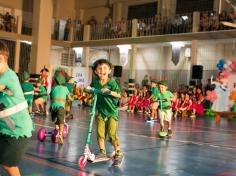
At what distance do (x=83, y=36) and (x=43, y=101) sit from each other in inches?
554

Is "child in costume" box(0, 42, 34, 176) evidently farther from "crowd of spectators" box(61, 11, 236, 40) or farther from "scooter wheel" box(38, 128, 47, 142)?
"crowd of spectators" box(61, 11, 236, 40)

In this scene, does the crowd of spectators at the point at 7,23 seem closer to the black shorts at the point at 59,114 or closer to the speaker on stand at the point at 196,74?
the speaker on stand at the point at 196,74

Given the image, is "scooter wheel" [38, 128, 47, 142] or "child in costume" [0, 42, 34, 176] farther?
"scooter wheel" [38, 128, 47, 142]

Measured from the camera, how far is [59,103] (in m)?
7.52

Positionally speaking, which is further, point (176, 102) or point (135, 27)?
point (135, 27)

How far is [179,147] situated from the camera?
7.96 meters

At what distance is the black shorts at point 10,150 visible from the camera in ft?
11.1

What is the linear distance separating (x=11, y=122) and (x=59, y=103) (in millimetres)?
4104

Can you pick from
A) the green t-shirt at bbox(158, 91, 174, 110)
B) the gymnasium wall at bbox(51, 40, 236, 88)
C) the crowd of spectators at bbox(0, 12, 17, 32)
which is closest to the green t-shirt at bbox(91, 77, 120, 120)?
the green t-shirt at bbox(158, 91, 174, 110)

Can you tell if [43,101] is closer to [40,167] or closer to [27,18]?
[40,167]

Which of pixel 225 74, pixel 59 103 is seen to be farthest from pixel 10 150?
pixel 225 74

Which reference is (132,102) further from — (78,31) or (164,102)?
(164,102)

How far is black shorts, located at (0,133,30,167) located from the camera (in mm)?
3398

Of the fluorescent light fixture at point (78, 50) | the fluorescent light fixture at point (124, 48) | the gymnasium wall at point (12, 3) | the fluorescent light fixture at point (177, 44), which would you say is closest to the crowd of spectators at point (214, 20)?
the fluorescent light fixture at point (177, 44)
